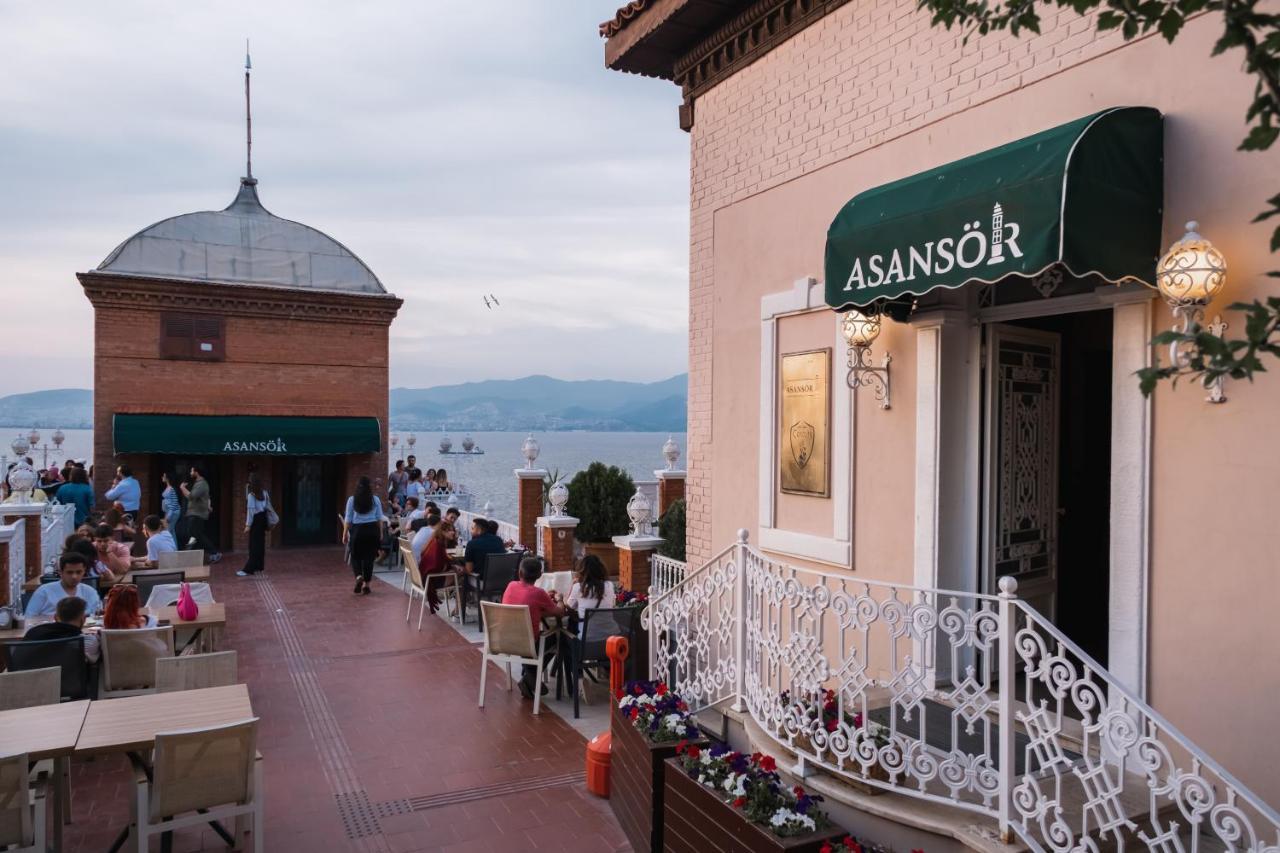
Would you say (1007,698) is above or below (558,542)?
above

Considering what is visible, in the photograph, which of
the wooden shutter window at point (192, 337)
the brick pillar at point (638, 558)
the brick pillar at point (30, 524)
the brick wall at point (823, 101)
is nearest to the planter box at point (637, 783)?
the brick wall at point (823, 101)

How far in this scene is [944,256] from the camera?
4.84m

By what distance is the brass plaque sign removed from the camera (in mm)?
6758

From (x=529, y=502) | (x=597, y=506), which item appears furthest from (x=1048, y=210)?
(x=597, y=506)

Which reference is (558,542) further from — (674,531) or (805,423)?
(805,423)

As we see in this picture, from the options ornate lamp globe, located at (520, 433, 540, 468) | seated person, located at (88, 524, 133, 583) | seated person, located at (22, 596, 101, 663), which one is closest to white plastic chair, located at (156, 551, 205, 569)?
seated person, located at (88, 524, 133, 583)

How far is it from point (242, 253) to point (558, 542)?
11.5m

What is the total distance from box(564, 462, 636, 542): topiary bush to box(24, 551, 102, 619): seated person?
26.8ft

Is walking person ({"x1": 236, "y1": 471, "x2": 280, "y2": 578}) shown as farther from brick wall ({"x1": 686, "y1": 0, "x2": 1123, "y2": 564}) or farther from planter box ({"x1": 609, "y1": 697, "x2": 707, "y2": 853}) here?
planter box ({"x1": 609, "y1": 697, "x2": 707, "y2": 853})

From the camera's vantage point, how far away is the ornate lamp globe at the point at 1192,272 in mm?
4129

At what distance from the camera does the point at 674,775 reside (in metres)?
4.77

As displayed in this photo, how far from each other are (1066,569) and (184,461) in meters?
16.9

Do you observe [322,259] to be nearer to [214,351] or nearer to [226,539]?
[214,351]

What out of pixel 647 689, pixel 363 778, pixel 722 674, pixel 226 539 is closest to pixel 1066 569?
pixel 722 674
